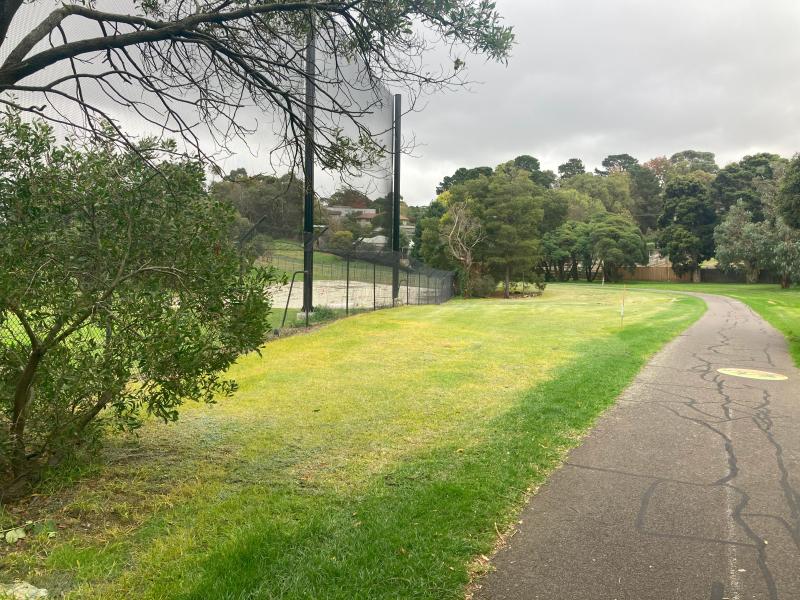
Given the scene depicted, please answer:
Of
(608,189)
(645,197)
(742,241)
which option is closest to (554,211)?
(608,189)

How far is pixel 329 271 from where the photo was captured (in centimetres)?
1809

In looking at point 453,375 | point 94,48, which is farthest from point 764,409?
point 94,48

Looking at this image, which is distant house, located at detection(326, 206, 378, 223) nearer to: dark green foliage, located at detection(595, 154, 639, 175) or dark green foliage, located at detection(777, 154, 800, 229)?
dark green foliage, located at detection(777, 154, 800, 229)

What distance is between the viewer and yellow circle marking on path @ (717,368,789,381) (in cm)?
1036

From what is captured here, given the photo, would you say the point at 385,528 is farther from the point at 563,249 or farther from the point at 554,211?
the point at 554,211

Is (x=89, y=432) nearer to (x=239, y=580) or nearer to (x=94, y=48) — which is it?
(x=239, y=580)

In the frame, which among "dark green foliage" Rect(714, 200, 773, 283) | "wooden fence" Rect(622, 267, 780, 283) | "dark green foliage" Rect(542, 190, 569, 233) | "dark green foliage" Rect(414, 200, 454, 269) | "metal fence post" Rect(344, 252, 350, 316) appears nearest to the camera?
"metal fence post" Rect(344, 252, 350, 316)

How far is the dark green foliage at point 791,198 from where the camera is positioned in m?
15.4

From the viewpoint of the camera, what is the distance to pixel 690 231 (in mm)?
63406

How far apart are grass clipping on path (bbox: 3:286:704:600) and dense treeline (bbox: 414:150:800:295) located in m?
12.3

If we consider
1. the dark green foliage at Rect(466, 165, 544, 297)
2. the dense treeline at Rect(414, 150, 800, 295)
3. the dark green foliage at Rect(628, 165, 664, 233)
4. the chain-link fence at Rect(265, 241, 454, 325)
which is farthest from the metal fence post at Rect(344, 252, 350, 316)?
the dark green foliage at Rect(628, 165, 664, 233)

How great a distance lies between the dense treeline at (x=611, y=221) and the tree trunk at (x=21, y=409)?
1680 centimetres

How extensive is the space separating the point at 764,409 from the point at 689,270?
6225 centimetres

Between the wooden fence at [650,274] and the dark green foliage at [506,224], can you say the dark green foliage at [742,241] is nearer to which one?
the wooden fence at [650,274]
